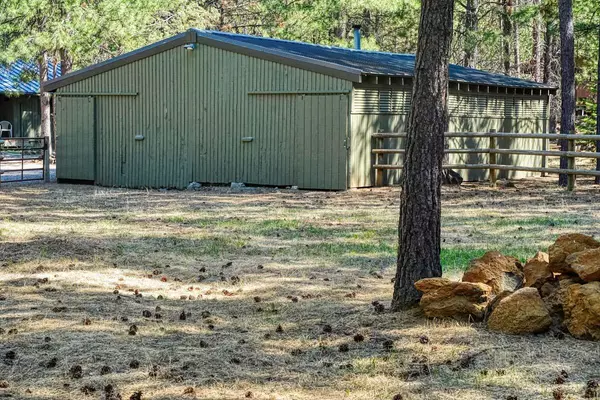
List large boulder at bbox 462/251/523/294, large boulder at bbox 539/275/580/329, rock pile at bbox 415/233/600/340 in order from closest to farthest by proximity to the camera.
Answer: rock pile at bbox 415/233/600/340
large boulder at bbox 539/275/580/329
large boulder at bbox 462/251/523/294

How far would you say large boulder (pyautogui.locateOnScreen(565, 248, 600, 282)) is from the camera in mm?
6652

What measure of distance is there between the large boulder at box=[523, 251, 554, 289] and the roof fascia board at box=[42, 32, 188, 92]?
557 inches

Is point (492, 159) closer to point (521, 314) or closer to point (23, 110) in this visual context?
point (521, 314)

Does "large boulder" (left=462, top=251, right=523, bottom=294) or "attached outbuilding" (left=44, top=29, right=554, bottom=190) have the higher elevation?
"attached outbuilding" (left=44, top=29, right=554, bottom=190)

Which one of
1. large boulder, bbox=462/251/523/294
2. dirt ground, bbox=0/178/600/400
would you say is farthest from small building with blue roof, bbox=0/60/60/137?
large boulder, bbox=462/251/523/294

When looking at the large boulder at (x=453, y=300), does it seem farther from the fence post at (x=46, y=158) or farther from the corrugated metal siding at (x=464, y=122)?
the fence post at (x=46, y=158)

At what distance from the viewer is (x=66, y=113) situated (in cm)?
2278

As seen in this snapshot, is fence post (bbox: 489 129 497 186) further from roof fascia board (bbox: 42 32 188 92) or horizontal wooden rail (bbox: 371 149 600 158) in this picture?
roof fascia board (bbox: 42 32 188 92)

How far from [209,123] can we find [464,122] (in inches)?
237

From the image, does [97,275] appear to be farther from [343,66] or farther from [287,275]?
[343,66]

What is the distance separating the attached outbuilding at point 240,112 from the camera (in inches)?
751

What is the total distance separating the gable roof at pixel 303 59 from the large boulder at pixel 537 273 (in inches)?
445

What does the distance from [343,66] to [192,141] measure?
13.7ft

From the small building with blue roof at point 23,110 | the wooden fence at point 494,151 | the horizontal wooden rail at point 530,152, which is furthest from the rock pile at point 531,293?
the small building with blue roof at point 23,110
